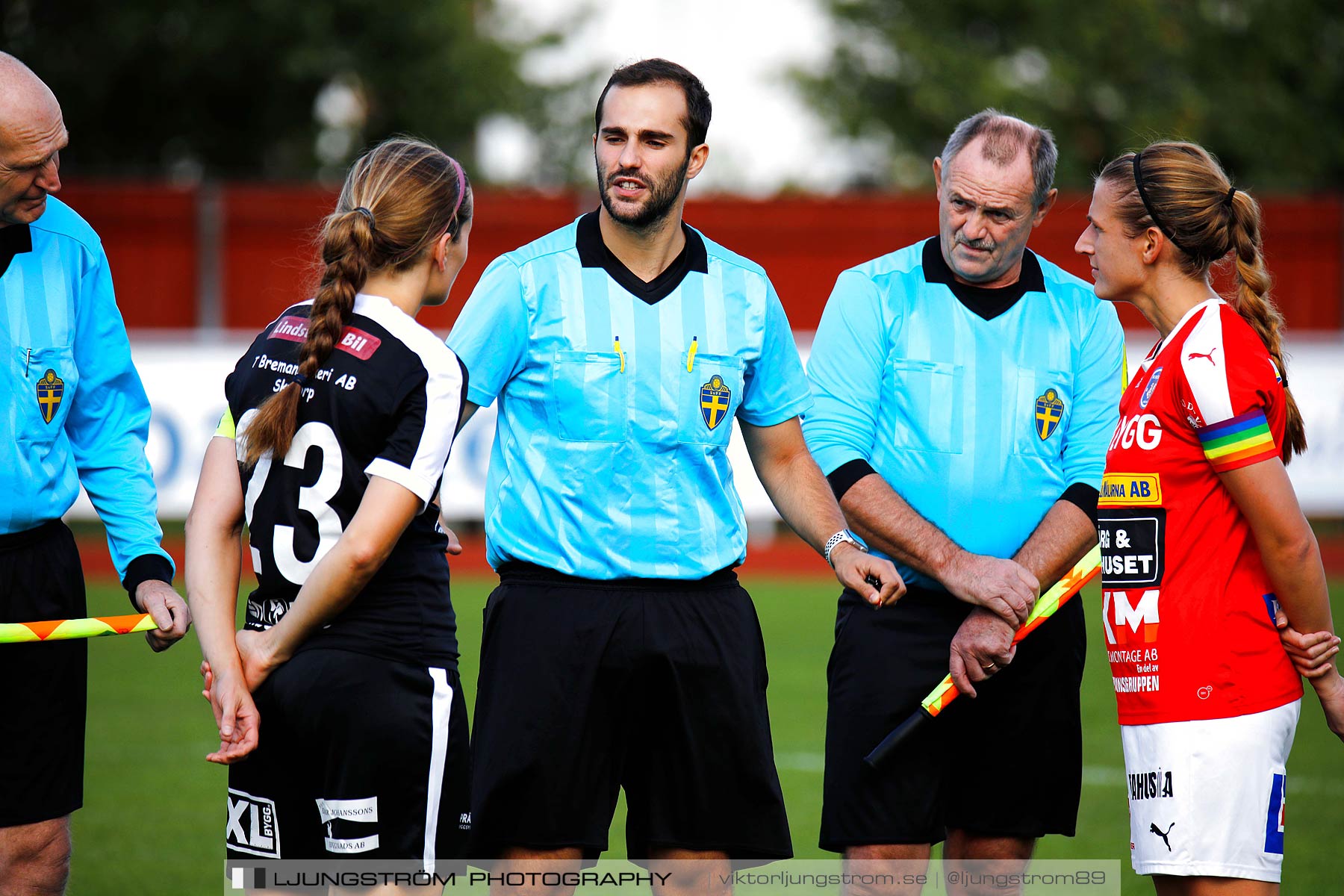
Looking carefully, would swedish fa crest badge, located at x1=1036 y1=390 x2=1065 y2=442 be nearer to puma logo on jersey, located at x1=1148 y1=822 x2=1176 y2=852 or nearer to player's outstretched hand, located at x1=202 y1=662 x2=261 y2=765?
puma logo on jersey, located at x1=1148 y1=822 x2=1176 y2=852

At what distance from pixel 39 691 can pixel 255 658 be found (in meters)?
0.86

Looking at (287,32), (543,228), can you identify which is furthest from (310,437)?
(287,32)

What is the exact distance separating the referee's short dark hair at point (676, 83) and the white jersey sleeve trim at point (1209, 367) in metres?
1.30

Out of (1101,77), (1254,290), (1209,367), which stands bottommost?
(1209,367)

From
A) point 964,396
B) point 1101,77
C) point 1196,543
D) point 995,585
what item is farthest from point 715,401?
point 1101,77

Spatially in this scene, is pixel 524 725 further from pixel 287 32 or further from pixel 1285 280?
pixel 287 32

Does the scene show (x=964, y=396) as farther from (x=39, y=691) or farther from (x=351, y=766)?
(x=39, y=691)

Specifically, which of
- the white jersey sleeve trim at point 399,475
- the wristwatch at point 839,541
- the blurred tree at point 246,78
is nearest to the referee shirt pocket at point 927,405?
the wristwatch at point 839,541

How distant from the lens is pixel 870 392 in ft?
12.5

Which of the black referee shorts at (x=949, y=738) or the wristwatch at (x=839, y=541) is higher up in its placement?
the wristwatch at (x=839, y=541)

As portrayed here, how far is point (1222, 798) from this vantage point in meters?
3.02

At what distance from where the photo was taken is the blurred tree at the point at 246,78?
20.4 metres

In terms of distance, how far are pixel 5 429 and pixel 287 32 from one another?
62.7 feet

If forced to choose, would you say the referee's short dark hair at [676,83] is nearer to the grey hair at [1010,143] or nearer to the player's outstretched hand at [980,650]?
the grey hair at [1010,143]
